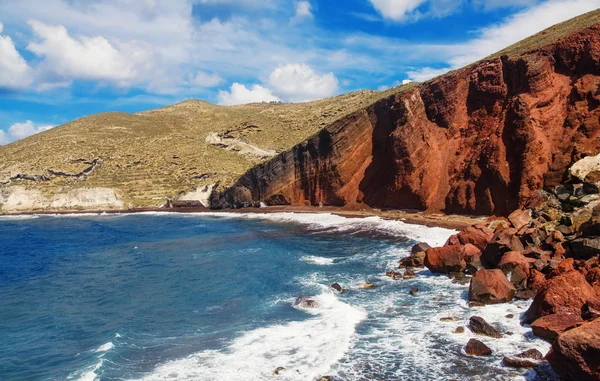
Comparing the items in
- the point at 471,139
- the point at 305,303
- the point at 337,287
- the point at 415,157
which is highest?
the point at 471,139

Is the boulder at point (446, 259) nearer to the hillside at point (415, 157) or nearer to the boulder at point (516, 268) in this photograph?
the boulder at point (516, 268)

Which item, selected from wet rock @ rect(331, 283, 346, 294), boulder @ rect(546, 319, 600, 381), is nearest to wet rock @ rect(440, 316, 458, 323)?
boulder @ rect(546, 319, 600, 381)

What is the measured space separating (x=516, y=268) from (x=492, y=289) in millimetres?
2010

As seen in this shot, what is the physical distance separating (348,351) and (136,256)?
21.6 m

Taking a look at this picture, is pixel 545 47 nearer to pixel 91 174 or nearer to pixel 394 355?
pixel 394 355

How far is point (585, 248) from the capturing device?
15961mm

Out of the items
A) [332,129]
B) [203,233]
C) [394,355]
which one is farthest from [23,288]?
[332,129]

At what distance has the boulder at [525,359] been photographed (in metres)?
10.3

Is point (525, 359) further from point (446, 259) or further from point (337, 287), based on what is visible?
point (446, 259)

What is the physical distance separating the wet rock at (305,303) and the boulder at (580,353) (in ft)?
29.0

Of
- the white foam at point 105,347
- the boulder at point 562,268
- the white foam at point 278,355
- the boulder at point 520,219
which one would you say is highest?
the boulder at point 520,219

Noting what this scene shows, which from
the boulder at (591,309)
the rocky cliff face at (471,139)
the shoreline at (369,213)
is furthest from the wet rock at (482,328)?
the rocky cliff face at (471,139)

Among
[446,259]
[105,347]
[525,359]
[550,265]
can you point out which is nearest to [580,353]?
[525,359]

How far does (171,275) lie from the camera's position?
23.2 m
